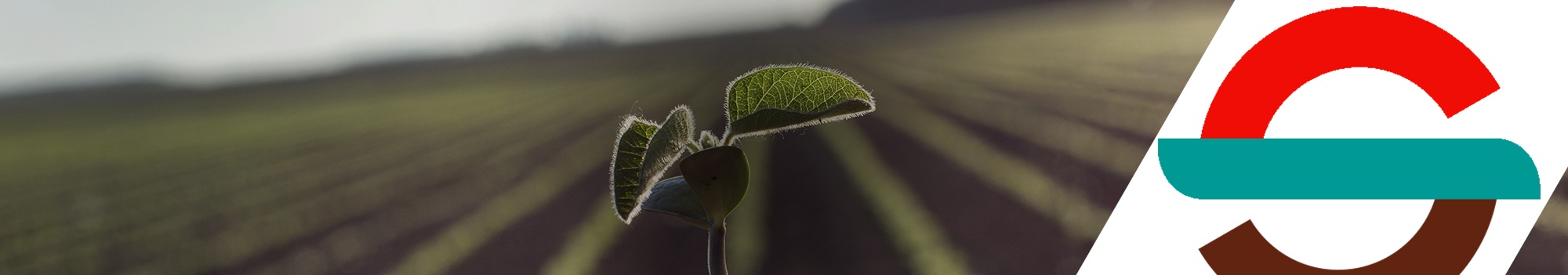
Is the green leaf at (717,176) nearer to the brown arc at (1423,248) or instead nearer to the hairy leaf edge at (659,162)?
the hairy leaf edge at (659,162)

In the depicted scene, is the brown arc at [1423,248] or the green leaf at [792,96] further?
the brown arc at [1423,248]

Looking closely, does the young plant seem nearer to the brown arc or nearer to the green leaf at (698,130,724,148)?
the green leaf at (698,130,724,148)

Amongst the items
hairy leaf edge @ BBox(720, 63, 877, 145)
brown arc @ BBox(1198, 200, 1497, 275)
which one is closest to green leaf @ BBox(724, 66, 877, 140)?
hairy leaf edge @ BBox(720, 63, 877, 145)

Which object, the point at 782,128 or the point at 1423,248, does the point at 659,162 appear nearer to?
the point at 782,128

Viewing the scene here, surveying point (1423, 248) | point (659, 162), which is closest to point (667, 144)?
point (659, 162)

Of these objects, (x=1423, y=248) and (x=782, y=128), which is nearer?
(x=782, y=128)

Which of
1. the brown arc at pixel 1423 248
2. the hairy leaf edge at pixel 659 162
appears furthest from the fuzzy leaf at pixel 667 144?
the brown arc at pixel 1423 248

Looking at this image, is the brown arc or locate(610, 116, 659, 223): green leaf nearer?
locate(610, 116, 659, 223): green leaf
